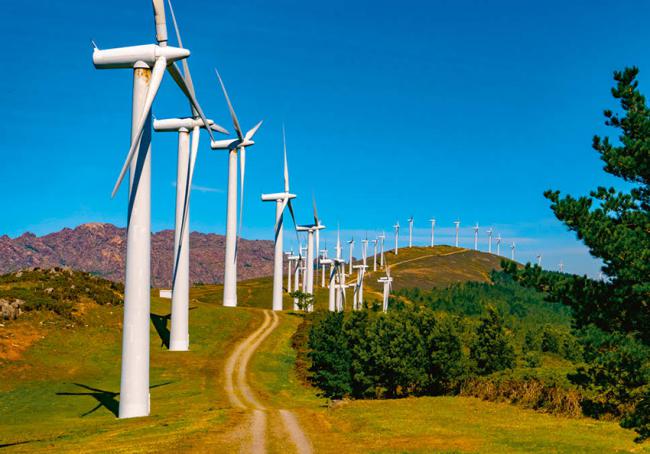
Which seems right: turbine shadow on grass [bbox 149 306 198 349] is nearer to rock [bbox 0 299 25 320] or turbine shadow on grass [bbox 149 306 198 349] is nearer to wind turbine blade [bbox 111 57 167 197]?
rock [bbox 0 299 25 320]

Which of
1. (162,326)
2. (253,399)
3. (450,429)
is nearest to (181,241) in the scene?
(162,326)

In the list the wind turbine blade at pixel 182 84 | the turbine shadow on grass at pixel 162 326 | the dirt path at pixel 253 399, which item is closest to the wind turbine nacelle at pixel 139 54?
the wind turbine blade at pixel 182 84

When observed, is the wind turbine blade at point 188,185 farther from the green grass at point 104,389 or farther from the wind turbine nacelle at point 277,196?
the wind turbine nacelle at point 277,196

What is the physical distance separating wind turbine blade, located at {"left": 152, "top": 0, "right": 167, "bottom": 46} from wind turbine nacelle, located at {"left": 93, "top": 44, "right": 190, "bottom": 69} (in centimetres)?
188

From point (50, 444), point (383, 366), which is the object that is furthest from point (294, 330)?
point (50, 444)

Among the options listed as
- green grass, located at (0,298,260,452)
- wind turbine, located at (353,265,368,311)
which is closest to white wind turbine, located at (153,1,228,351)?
green grass, located at (0,298,260,452)

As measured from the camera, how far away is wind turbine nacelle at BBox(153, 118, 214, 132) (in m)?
90.8

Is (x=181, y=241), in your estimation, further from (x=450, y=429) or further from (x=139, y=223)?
(x=450, y=429)

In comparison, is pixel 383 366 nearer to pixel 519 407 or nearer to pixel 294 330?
pixel 519 407

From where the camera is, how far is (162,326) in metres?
104

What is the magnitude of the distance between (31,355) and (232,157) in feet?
174

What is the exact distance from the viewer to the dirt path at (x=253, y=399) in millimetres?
40306

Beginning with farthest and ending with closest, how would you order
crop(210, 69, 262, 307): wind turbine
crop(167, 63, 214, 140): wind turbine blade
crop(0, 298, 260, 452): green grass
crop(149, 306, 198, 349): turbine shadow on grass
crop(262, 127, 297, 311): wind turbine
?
crop(262, 127, 297, 311): wind turbine, crop(210, 69, 262, 307): wind turbine, crop(149, 306, 198, 349): turbine shadow on grass, crop(167, 63, 214, 140): wind turbine blade, crop(0, 298, 260, 452): green grass

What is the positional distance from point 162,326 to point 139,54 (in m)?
59.1
